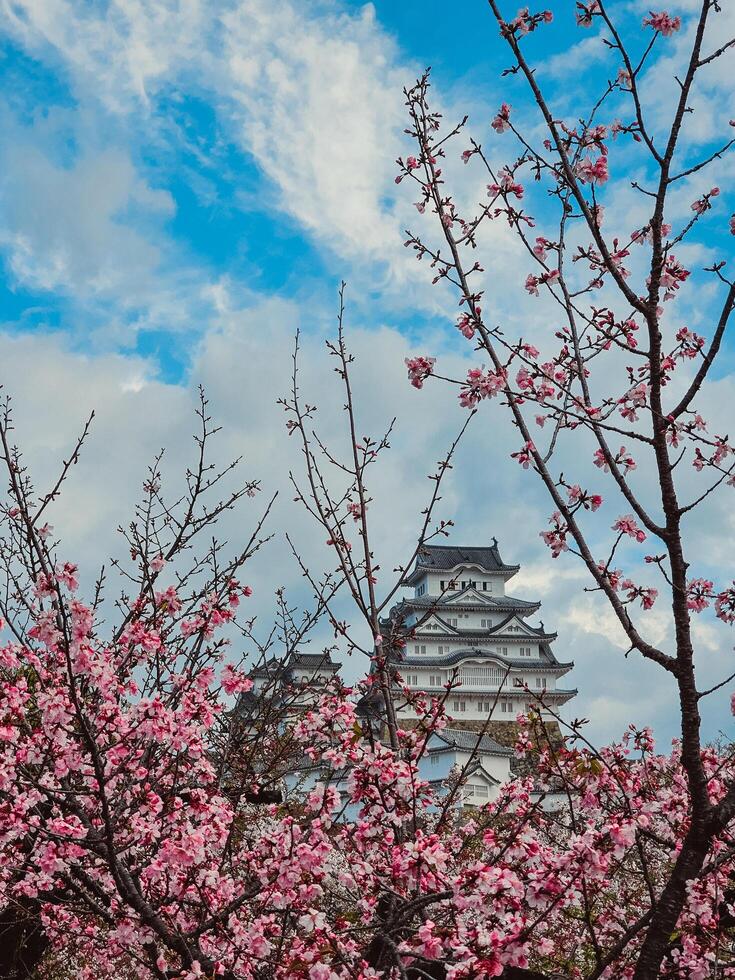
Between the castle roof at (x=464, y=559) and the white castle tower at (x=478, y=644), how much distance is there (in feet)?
0.16

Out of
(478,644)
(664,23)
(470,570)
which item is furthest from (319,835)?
(470,570)

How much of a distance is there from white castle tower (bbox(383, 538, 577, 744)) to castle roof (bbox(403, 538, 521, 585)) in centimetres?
5

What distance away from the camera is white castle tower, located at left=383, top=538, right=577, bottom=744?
45.0 metres

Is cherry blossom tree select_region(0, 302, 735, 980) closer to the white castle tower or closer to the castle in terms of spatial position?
the castle

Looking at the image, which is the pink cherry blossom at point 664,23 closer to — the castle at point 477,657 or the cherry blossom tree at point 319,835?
the cherry blossom tree at point 319,835

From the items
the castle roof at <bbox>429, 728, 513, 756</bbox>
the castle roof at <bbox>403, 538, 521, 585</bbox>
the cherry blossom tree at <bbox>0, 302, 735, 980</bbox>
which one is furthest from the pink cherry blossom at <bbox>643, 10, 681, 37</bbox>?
the castle roof at <bbox>403, 538, 521, 585</bbox>

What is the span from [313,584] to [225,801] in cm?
197

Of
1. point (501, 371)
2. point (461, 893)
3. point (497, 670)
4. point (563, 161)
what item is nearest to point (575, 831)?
point (461, 893)

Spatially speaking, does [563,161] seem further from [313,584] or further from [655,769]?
[655,769]

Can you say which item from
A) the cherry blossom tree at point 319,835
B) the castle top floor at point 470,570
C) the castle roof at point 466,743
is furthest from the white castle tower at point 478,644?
the cherry blossom tree at point 319,835

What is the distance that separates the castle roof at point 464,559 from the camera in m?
52.1

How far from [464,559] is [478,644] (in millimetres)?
5897

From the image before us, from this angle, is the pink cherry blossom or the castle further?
the castle

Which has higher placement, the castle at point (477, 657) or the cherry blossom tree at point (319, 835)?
the castle at point (477, 657)
